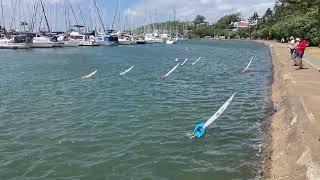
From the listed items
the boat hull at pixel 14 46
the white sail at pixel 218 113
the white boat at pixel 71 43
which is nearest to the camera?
the white sail at pixel 218 113

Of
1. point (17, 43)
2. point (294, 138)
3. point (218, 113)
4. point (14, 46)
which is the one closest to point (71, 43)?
point (17, 43)

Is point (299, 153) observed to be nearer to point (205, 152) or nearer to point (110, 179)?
point (205, 152)

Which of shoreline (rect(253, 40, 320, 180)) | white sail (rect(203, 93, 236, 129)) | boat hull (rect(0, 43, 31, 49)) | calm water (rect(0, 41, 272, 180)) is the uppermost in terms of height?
boat hull (rect(0, 43, 31, 49))

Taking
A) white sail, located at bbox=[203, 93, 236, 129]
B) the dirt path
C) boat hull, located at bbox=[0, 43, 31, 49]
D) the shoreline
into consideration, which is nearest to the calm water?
white sail, located at bbox=[203, 93, 236, 129]

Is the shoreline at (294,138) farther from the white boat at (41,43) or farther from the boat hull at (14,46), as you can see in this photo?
the white boat at (41,43)

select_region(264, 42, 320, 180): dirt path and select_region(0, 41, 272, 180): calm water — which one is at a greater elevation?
select_region(264, 42, 320, 180): dirt path

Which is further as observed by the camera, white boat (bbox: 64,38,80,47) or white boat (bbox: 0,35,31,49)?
white boat (bbox: 64,38,80,47)

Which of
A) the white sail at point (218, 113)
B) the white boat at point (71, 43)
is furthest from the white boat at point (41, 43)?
the white sail at point (218, 113)

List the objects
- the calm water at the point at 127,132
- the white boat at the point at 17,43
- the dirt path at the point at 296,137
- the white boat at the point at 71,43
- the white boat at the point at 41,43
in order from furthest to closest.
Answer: the white boat at the point at 71,43 < the white boat at the point at 41,43 < the white boat at the point at 17,43 < the calm water at the point at 127,132 < the dirt path at the point at 296,137

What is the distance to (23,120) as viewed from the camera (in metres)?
19.1

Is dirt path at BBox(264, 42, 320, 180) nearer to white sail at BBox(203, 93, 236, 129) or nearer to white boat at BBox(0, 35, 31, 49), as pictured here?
white sail at BBox(203, 93, 236, 129)

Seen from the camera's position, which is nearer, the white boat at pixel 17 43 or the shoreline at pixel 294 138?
the shoreline at pixel 294 138

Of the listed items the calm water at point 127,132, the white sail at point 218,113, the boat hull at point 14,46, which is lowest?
the calm water at point 127,132

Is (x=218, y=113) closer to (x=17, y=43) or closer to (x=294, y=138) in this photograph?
(x=294, y=138)
